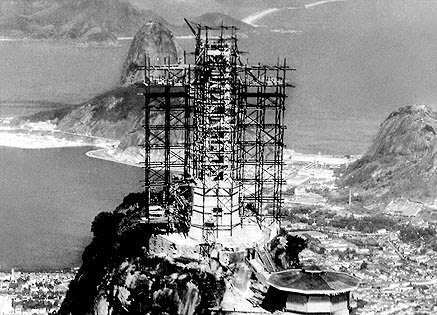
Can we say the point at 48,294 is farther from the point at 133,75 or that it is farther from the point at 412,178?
the point at 133,75

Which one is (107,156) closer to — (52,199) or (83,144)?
(83,144)

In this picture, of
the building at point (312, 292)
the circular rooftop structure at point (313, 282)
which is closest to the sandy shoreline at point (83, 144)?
the circular rooftop structure at point (313, 282)

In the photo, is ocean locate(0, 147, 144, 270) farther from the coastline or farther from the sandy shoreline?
the sandy shoreline

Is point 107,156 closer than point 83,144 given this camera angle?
Yes

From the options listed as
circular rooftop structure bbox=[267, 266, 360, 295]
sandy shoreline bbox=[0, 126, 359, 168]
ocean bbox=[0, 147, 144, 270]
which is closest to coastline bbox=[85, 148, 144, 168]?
sandy shoreline bbox=[0, 126, 359, 168]

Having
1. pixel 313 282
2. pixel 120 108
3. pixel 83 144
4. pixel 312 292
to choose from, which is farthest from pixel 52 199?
pixel 120 108

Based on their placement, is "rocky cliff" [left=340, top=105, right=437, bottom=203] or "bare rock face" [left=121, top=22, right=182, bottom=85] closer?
"rocky cliff" [left=340, top=105, right=437, bottom=203]

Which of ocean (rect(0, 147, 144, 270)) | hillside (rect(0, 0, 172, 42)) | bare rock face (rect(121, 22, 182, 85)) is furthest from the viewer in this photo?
hillside (rect(0, 0, 172, 42))
